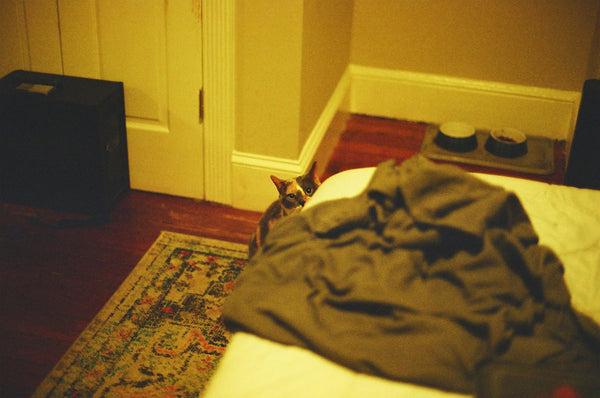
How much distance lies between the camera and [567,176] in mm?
2514

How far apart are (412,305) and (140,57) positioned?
186 centimetres

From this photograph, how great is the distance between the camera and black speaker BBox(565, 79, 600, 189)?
2.42 meters

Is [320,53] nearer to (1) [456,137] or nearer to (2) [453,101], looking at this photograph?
(1) [456,137]

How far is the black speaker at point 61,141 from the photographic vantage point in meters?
2.58

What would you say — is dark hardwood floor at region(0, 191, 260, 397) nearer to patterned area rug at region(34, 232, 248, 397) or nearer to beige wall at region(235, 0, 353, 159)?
patterned area rug at region(34, 232, 248, 397)

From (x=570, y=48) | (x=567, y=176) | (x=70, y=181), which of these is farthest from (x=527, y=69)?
(x=70, y=181)

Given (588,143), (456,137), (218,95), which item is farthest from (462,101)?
(218,95)

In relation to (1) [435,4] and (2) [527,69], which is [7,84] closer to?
(1) [435,4]

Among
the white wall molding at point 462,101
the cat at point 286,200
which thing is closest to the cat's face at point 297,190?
the cat at point 286,200

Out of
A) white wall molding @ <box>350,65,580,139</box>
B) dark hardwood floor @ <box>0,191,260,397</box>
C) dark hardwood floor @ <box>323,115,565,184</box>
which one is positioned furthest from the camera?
white wall molding @ <box>350,65,580,139</box>

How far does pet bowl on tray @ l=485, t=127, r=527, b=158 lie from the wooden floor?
0.83 metres

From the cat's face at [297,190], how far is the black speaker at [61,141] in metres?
0.86

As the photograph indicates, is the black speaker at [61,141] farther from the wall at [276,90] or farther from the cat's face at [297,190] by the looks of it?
the cat's face at [297,190]

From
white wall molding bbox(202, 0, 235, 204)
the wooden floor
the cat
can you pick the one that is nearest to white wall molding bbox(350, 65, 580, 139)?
the wooden floor
